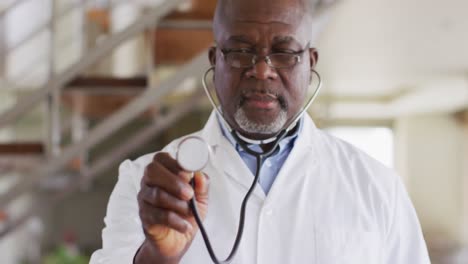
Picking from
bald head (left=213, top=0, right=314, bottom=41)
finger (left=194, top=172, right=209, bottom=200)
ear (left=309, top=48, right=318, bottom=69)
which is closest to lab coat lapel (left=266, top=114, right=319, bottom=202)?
ear (left=309, top=48, right=318, bottom=69)

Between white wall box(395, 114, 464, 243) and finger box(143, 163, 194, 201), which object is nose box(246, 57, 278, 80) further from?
white wall box(395, 114, 464, 243)

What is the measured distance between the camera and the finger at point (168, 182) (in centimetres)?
68

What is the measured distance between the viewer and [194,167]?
2.19ft

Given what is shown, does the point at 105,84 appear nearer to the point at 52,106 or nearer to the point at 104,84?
the point at 104,84

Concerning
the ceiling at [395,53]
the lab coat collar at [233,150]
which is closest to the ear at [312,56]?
the lab coat collar at [233,150]

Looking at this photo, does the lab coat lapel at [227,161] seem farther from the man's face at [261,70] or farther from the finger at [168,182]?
the finger at [168,182]

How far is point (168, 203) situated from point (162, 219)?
17 millimetres

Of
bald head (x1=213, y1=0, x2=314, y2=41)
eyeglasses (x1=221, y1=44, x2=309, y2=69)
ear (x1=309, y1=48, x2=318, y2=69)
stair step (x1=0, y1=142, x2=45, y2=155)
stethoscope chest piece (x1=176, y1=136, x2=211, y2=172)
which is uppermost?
bald head (x1=213, y1=0, x2=314, y2=41)

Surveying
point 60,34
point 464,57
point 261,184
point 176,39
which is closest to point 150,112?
point 176,39

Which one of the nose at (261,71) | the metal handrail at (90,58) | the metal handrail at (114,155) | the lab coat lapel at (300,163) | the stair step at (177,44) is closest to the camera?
the nose at (261,71)

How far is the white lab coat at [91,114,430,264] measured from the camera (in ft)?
3.26

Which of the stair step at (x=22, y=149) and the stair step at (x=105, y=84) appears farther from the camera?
the stair step at (x=22, y=149)

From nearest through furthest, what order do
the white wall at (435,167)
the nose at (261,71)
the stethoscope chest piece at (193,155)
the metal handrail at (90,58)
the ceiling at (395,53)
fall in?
the stethoscope chest piece at (193,155)
the nose at (261,71)
the metal handrail at (90,58)
the ceiling at (395,53)
the white wall at (435,167)

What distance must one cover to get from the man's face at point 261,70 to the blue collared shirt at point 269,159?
4.5 inches
